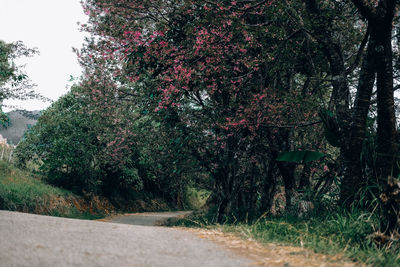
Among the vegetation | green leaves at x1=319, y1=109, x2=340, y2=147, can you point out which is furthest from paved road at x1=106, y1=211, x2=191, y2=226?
green leaves at x1=319, y1=109, x2=340, y2=147

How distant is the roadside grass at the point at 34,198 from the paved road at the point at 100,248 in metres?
9.34

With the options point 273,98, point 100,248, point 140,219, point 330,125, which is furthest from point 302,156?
point 140,219

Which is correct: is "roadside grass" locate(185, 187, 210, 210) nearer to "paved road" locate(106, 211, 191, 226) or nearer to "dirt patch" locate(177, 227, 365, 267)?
"paved road" locate(106, 211, 191, 226)

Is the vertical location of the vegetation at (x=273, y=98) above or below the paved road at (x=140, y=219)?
above

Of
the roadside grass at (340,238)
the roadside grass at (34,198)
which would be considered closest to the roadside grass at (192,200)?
the roadside grass at (34,198)

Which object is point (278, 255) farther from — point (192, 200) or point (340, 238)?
point (192, 200)

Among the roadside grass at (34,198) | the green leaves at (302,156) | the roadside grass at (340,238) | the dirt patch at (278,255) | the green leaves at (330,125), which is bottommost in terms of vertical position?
the roadside grass at (34,198)

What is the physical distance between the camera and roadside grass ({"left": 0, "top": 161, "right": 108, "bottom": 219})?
1317 centimetres

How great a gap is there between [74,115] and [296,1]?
13.5m

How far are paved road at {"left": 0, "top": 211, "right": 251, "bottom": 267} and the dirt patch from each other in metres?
0.20

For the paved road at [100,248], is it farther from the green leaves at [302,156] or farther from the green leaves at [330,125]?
the green leaves at [330,125]

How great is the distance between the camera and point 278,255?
3688 mm

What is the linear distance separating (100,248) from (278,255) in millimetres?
1930

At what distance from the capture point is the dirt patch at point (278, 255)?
3.30 meters
